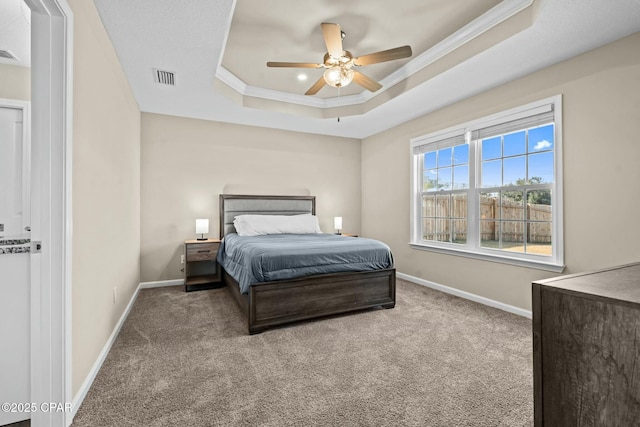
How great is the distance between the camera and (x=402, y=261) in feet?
15.6

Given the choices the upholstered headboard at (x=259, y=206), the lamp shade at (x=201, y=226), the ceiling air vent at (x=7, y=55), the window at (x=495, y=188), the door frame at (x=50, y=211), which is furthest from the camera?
the upholstered headboard at (x=259, y=206)

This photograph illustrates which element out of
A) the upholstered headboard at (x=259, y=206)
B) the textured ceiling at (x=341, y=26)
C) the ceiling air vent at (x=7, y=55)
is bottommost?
the upholstered headboard at (x=259, y=206)

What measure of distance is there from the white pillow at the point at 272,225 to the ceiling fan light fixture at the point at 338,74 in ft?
7.38

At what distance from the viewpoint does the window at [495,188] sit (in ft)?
9.89

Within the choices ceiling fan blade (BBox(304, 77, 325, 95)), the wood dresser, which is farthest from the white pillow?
the wood dresser

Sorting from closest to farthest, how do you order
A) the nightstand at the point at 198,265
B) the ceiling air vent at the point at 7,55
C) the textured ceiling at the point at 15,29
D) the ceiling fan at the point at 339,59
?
the textured ceiling at the point at 15,29 → the ceiling fan at the point at 339,59 → the ceiling air vent at the point at 7,55 → the nightstand at the point at 198,265

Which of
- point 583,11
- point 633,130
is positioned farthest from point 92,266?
point 633,130

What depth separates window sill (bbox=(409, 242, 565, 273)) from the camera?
2909mm

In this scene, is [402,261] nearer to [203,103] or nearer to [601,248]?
[601,248]

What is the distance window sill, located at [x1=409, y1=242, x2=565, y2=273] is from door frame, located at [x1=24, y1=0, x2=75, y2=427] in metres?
3.76

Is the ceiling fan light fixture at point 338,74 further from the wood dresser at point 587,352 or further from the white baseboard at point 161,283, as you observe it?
the white baseboard at point 161,283

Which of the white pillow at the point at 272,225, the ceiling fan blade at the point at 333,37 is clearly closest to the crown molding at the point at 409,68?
the ceiling fan blade at the point at 333,37

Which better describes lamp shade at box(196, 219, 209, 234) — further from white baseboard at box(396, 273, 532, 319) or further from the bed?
white baseboard at box(396, 273, 532, 319)

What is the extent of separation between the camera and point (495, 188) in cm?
353
